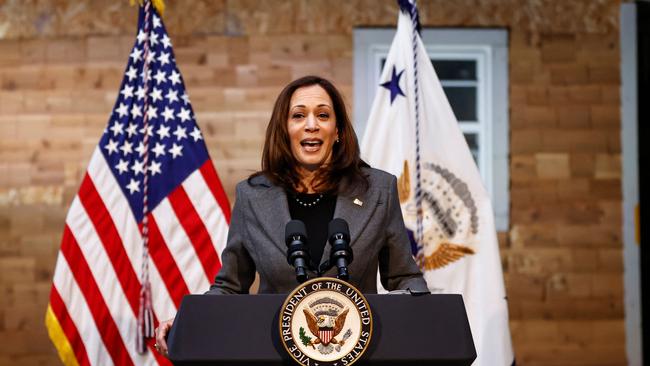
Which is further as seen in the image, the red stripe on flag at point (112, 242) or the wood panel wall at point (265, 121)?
the wood panel wall at point (265, 121)

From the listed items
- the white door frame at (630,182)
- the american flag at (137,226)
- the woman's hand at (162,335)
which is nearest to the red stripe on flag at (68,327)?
the american flag at (137,226)

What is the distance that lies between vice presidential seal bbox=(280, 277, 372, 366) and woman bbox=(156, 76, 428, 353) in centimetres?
40

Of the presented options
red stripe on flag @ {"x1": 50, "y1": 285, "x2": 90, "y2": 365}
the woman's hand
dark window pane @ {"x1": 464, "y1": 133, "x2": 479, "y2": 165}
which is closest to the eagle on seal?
the woman's hand

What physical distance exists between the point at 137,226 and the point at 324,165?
1.69 metres

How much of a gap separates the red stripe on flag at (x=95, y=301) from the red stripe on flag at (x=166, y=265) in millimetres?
271

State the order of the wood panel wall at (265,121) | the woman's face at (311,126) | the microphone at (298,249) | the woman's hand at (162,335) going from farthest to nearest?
the wood panel wall at (265,121)
the woman's face at (311,126)
the woman's hand at (162,335)
the microphone at (298,249)

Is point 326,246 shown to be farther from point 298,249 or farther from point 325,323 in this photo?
point 325,323

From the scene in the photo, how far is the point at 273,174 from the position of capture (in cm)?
240

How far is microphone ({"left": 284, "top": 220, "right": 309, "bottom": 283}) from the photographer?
75.2 inches

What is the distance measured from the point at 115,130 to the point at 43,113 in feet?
4.36

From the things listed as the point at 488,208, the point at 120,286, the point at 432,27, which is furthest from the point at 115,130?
the point at 432,27

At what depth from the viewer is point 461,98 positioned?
5.21 meters

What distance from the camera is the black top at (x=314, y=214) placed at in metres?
2.26

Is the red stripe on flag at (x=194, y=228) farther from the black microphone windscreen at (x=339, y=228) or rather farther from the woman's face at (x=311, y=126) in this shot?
the black microphone windscreen at (x=339, y=228)
